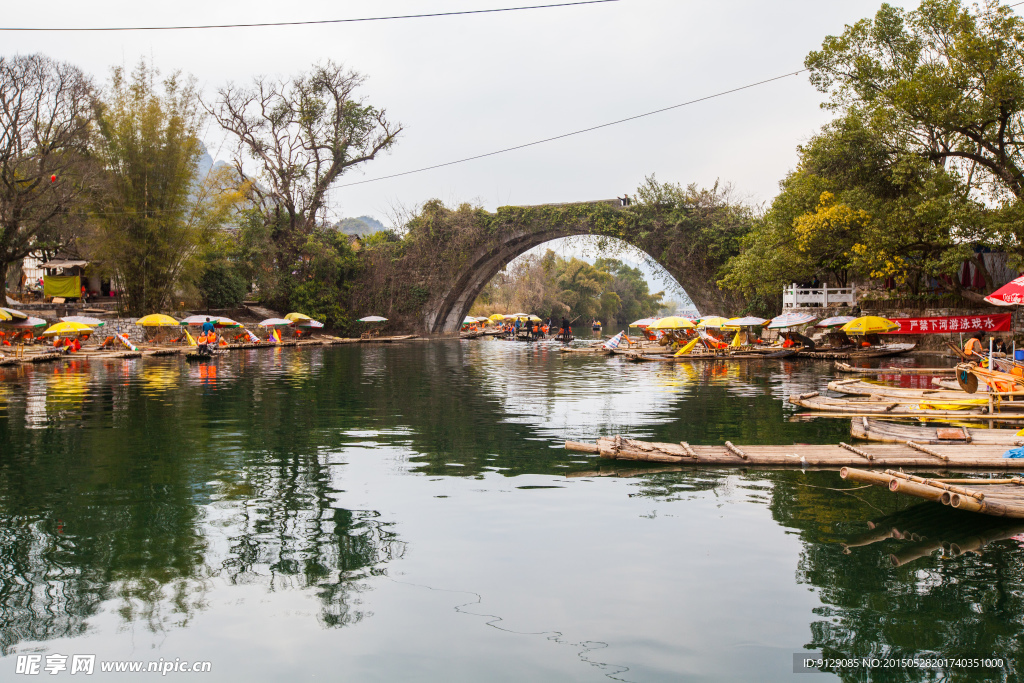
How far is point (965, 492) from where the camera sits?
6.06 meters

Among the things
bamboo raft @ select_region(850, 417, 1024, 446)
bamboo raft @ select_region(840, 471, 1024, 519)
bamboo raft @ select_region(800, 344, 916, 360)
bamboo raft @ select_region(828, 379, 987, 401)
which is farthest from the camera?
bamboo raft @ select_region(800, 344, 916, 360)

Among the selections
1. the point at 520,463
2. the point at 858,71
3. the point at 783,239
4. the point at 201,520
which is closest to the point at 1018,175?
the point at 858,71

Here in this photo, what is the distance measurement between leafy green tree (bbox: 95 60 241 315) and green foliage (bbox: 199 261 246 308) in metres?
3.69

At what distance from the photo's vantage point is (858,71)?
23312 millimetres

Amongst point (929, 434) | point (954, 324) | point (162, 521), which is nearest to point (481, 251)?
point (954, 324)

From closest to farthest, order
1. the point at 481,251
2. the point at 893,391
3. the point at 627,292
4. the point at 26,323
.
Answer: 1. the point at 893,391
2. the point at 26,323
3. the point at 481,251
4. the point at 627,292

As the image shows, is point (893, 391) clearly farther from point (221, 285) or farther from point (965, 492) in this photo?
point (221, 285)

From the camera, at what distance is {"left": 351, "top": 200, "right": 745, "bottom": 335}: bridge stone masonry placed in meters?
36.4

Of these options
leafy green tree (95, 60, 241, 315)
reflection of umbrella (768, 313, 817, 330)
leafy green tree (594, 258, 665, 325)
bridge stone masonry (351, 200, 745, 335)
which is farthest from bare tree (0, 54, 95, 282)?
leafy green tree (594, 258, 665, 325)

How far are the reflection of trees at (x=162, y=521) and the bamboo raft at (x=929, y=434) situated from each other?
6.39 metres

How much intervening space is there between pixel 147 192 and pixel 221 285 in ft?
23.9

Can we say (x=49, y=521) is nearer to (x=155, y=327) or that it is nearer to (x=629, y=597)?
(x=629, y=597)

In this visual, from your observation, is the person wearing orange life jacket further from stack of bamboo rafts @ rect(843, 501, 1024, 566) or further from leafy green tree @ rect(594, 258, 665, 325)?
leafy green tree @ rect(594, 258, 665, 325)

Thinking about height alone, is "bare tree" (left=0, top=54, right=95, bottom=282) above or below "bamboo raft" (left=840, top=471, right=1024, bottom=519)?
above
